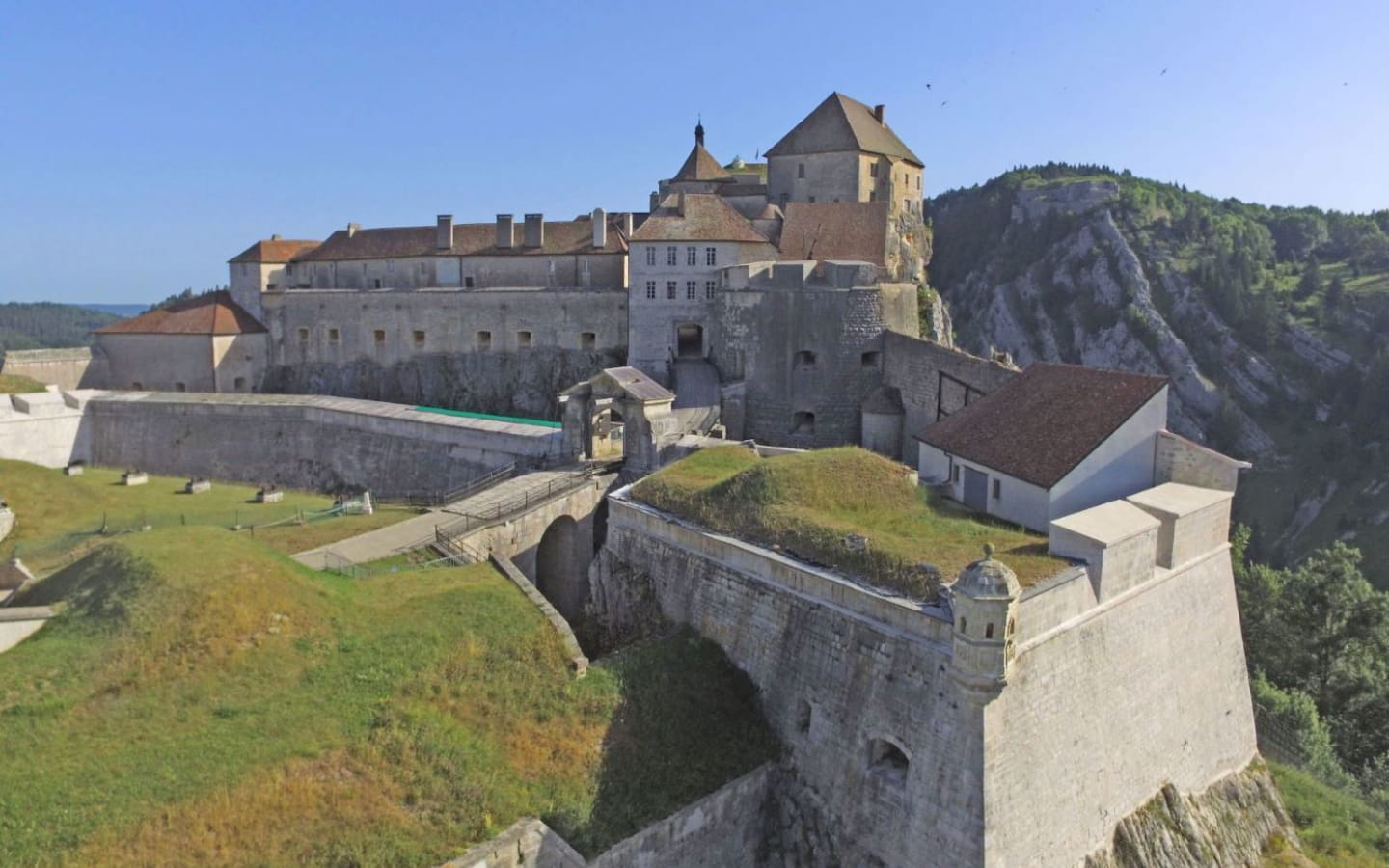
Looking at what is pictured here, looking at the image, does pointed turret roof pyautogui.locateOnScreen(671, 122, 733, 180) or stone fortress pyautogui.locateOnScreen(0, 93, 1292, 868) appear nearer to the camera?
stone fortress pyautogui.locateOnScreen(0, 93, 1292, 868)

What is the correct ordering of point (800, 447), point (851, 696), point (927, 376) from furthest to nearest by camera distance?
point (800, 447)
point (927, 376)
point (851, 696)

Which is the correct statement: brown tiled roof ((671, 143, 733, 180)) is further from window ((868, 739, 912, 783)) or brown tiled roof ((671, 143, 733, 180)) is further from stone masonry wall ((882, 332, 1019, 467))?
window ((868, 739, 912, 783))

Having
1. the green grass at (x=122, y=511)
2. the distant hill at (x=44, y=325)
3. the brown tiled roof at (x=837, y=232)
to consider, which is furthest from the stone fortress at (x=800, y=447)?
the distant hill at (x=44, y=325)

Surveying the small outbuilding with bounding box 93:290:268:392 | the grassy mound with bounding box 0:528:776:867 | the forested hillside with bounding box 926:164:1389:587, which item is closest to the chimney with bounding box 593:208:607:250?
the small outbuilding with bounding box 93:290:268:392

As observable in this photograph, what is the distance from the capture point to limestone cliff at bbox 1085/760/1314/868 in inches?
621

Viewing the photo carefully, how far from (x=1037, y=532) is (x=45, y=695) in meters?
17.8

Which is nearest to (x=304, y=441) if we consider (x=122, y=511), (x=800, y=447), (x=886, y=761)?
(x=122, y=511)

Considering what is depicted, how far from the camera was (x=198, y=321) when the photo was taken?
4381 cm

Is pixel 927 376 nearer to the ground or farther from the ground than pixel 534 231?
nearer to the ground

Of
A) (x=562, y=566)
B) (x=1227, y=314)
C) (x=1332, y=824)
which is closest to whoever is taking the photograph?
(x=1332, y=824)

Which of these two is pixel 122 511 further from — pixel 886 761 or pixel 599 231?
pixel 886 761

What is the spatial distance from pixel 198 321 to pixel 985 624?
1676 inches

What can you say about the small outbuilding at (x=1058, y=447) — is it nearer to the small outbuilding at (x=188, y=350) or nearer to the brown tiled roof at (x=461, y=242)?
the brown tiled roof at (x=461, y=242)

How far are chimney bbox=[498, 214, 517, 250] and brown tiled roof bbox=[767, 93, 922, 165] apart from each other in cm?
1294
